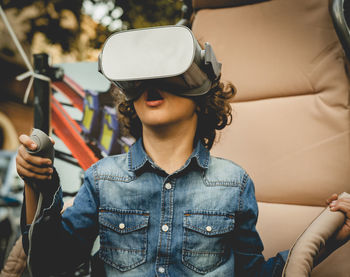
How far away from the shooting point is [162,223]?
77 cm

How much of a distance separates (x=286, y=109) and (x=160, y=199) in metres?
0.67

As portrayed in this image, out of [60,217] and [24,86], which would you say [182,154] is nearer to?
[60,217]

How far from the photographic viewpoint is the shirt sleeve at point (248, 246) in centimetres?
82

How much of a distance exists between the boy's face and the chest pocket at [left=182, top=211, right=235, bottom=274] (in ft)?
0.80

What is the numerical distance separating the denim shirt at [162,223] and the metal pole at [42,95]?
78 cm

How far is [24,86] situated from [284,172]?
9.46 feet

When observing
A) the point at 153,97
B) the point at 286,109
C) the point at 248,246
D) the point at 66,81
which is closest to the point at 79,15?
the point at 66,81

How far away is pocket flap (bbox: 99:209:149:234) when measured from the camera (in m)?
0.78

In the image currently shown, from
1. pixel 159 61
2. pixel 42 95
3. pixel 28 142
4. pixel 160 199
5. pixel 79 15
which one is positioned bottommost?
pixel 79 15

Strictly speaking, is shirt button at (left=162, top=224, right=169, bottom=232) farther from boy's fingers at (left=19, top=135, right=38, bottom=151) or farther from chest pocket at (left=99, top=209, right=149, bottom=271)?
boy's fingers at (left=19, top=135, right=38, bottom=151)

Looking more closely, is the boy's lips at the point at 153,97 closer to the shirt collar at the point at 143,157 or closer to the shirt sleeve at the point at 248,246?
the shirt collar at the point at 143,157

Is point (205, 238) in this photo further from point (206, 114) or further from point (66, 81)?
point (66, 81)

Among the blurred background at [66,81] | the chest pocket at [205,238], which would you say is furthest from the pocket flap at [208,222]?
the blurred background at [66,81]

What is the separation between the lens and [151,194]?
0.79 meters
